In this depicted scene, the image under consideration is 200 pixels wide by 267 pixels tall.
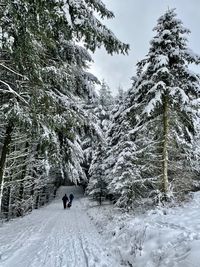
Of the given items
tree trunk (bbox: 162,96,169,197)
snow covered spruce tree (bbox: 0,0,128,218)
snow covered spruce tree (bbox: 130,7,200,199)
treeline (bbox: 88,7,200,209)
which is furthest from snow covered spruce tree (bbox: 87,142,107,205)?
snow covered spruce tree (bbox: 0,0,128,218)

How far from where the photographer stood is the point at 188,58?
47.4 feet

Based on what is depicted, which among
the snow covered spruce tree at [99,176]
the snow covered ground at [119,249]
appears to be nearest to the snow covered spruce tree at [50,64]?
the snow covered ground at [119,249]

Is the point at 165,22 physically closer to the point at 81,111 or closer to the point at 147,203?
the point at 81,111

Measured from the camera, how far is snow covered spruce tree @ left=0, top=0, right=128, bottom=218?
6.18m

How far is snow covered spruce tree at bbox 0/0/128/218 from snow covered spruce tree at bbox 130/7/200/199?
12.5ft

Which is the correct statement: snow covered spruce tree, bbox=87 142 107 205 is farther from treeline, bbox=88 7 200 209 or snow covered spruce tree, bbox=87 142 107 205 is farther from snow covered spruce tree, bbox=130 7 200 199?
snow covered spruce tree, bbox=130 7 200 199

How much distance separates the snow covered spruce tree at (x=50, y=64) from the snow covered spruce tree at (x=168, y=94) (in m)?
3.82

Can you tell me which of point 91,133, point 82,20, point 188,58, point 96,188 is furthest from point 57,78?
point 96,188

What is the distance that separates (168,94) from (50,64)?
6.30 m

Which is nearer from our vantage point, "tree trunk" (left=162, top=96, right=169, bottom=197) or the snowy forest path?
the snowy forest path

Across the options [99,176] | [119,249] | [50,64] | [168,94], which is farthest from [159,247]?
[99,176]

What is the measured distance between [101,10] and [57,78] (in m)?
3.14

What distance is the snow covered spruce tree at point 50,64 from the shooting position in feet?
20.3

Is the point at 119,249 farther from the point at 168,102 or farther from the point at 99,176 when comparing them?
the point at 99,176
